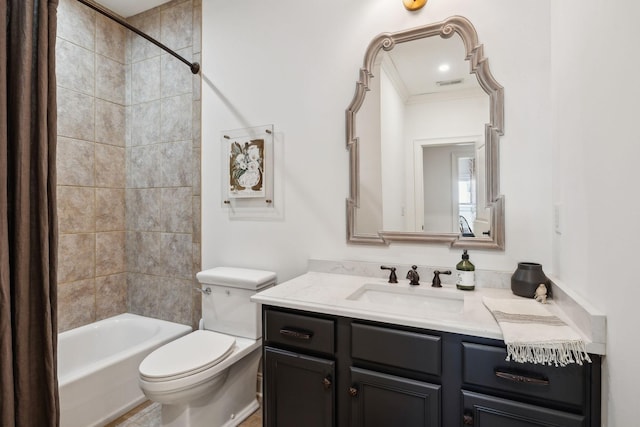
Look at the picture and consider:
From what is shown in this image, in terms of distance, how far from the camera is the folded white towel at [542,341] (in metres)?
0.96

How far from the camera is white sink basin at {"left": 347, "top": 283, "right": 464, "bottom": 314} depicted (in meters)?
1.51

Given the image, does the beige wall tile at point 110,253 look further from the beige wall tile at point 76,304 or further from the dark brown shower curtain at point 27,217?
the dark brown shower curtain at point 27,217

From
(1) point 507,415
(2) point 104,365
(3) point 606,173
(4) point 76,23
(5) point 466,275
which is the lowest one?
(2) point 104,365

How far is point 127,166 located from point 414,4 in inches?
101

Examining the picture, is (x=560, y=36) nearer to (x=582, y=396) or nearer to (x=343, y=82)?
(x=343, y=82)

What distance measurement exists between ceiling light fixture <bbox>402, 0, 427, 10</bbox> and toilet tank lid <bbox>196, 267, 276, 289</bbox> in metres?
1.74

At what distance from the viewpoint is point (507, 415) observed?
41.6 inches

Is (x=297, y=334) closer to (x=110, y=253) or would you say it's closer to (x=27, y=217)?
(x=27, y=217)

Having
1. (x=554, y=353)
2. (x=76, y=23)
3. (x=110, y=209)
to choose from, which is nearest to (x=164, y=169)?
(x=110, y=209)

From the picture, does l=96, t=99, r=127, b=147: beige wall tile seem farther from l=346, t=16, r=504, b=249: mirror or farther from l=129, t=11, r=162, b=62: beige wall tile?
l=346, t=16, r=504, b=249: mirror

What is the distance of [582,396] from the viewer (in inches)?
38.4

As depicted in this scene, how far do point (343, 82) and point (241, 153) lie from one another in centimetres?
85

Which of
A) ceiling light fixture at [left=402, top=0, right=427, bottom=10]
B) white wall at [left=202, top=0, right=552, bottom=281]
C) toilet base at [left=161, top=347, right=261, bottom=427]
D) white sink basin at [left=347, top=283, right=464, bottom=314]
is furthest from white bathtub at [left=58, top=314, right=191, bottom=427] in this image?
ceiling light fixture at [left=402, top=0, right=427, bottom=10]

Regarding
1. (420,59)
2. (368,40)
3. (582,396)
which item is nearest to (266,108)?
(368,40)
